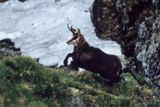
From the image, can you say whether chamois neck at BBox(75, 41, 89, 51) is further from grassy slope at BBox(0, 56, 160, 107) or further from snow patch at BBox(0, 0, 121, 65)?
snow patch at BBox(0, 0, 121, 65)

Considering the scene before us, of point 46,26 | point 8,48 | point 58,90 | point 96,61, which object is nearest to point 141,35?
point 96,61

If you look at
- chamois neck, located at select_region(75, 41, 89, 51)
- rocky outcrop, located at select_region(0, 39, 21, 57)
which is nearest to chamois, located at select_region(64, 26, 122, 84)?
chamois neck, located at select_region(75, 41, 89, 51)

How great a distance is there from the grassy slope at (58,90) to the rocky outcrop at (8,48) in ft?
11.7

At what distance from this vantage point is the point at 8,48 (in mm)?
18719

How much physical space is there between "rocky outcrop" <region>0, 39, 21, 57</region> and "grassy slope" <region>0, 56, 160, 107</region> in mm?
3580

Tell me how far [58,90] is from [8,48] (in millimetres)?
5964

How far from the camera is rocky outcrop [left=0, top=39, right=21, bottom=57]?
58.3 feet

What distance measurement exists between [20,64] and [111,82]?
2584 millimetres

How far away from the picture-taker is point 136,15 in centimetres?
1410

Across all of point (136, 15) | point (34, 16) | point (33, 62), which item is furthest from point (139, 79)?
point (34, 16)

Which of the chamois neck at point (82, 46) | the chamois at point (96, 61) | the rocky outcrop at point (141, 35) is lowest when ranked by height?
the chamois at point (96, 61)

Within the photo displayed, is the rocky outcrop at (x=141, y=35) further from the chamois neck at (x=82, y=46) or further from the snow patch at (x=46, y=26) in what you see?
the snow patch at (x=46, y=26)

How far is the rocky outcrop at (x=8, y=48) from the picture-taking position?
58.3ft

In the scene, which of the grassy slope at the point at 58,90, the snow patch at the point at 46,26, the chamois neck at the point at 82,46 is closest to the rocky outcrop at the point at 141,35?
the grassy slope at the point at 58,90
